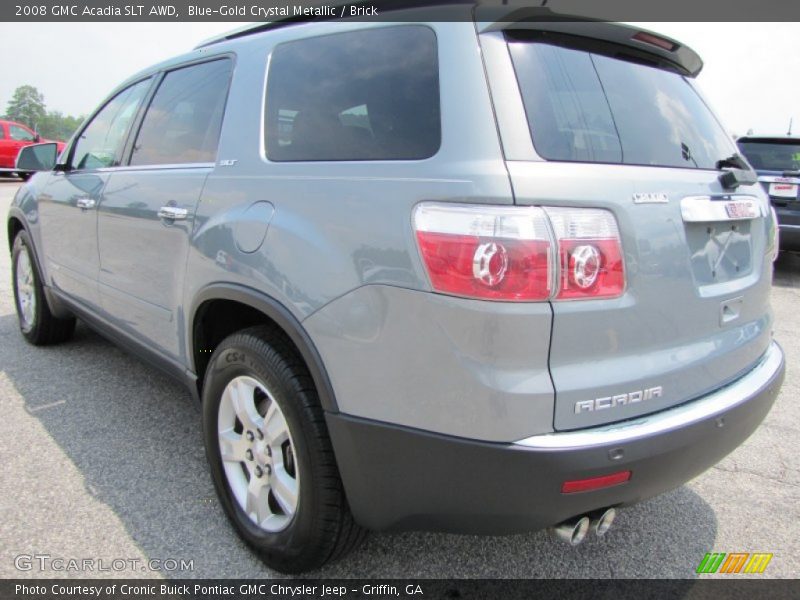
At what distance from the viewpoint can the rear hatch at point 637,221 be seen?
1.49m

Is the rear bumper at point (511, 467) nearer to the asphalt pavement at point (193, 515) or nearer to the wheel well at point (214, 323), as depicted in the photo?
the asphalt pavement at point (193, 515)

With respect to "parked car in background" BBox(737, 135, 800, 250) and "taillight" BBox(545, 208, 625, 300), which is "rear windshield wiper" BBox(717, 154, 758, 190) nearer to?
"taillight" BBox(545, 208, 625, 300)

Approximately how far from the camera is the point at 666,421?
1627 mm

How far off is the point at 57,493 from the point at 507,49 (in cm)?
245

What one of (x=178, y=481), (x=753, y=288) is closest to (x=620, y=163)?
(x=753, y=288)

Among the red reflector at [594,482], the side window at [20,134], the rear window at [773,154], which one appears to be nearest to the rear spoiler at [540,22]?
the red reflector at [594,482]

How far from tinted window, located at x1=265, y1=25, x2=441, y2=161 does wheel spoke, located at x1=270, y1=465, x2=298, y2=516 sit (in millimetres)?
1062

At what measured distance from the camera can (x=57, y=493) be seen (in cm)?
249

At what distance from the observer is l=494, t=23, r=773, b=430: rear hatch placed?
149 centimetres

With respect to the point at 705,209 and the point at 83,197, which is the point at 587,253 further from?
the point at 83,197

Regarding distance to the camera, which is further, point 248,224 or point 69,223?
point 69,223

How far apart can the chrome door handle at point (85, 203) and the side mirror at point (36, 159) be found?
0.87 meters

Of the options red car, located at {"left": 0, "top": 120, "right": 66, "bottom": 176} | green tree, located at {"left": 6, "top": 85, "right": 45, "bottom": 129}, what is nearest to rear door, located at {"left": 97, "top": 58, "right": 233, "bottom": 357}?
red car, located at {"left": 0, "top": 120, "right": 66, "bottom": 176}

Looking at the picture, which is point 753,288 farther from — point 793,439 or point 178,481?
point 178,481
